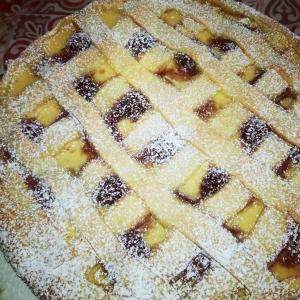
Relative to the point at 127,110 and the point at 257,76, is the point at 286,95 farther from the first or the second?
the point at 127,110

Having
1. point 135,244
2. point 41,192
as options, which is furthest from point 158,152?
point 41,192

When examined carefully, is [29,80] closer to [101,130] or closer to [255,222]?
[101,130]

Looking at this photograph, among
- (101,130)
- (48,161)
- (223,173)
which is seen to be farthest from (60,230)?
(223,173)

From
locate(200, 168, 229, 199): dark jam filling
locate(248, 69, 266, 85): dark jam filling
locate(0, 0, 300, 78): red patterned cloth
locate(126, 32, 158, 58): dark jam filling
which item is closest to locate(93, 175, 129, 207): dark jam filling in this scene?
locate(200, 168, 229, 199): dark jam filling

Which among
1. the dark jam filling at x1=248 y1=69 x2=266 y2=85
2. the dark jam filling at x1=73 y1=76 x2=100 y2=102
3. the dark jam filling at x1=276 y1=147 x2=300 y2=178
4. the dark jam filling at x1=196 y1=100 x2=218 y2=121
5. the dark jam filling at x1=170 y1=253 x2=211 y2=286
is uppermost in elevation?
the dark jam filling at x1=248 y1=69 x2=266 y2=85

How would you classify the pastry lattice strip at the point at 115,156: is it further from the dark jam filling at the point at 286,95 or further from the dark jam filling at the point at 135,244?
the dark jam filling at the point at 286,95

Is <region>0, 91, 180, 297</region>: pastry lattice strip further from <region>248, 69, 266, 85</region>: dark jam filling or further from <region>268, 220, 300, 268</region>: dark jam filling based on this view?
<region>248, 69, 266, 85</region>: dark jam filling
